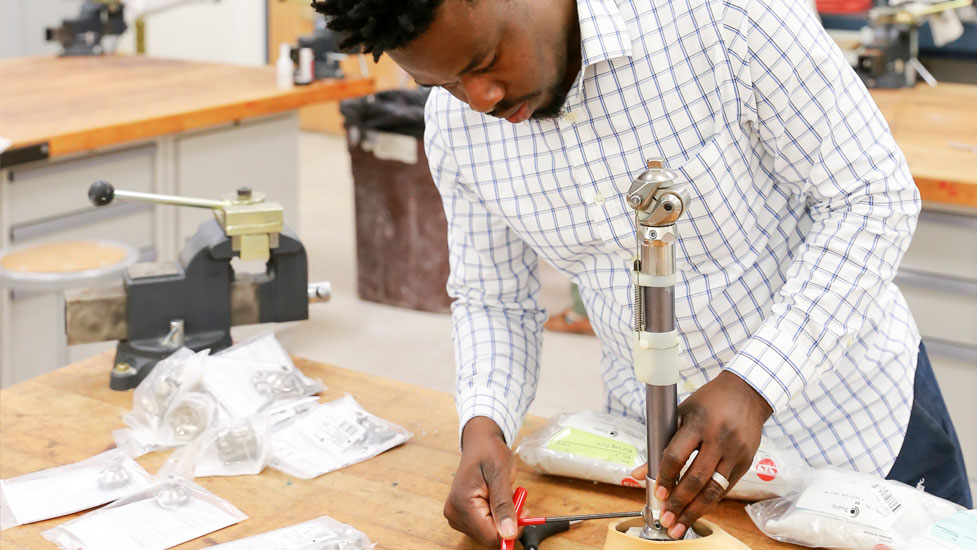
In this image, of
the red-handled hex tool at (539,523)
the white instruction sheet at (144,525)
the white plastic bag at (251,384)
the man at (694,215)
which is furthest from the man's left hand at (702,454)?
the white plastic bag at (251,384)

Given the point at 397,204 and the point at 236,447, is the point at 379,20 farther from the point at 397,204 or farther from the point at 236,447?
the point at 397,204

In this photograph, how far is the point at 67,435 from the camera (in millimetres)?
1375

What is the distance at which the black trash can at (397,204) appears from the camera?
12.4 ft

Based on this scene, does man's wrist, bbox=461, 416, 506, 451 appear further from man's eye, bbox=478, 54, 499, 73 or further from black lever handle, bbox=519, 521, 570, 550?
man's eye, bbox=478, 54, 499, 73

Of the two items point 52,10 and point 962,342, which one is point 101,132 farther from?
point 52,10

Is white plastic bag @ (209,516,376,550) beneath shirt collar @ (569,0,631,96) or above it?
beneath

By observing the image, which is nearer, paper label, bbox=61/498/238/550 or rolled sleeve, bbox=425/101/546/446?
paper label, bbox=61/498/238/550

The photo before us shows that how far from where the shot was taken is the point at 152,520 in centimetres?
117

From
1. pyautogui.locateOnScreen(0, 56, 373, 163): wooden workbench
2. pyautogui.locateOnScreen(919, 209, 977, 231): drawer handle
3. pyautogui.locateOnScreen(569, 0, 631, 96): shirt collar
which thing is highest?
pyautogui.locateOnScreen(569, 0, 631, 96): shirt collar

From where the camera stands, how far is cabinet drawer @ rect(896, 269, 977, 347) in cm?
226

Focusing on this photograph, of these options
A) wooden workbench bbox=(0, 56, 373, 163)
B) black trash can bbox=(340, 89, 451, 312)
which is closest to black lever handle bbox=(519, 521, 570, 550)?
wooden workbench bbox=(0, 56, 373, 163)

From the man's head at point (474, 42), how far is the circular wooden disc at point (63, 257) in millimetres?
1589

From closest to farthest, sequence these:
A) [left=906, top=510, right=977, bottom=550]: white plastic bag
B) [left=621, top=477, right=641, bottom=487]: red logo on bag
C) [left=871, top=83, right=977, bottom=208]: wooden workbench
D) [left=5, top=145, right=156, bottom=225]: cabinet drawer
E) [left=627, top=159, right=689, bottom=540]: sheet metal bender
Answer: [left=627, top=159, right=689, bottom=540]: sheet metal bender < [left=906, top=510, right=977, bottom=550]: white plastic bag < [left=621, top=477, right=641, bottom=487]: red logo on bag < [left=871, top=83, right=977, bottom=208]: wooden workbench < [left=5, top=145, right=156, bottom=225]: cabinet drawer

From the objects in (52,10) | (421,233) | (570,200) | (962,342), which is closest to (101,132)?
(421,233)
